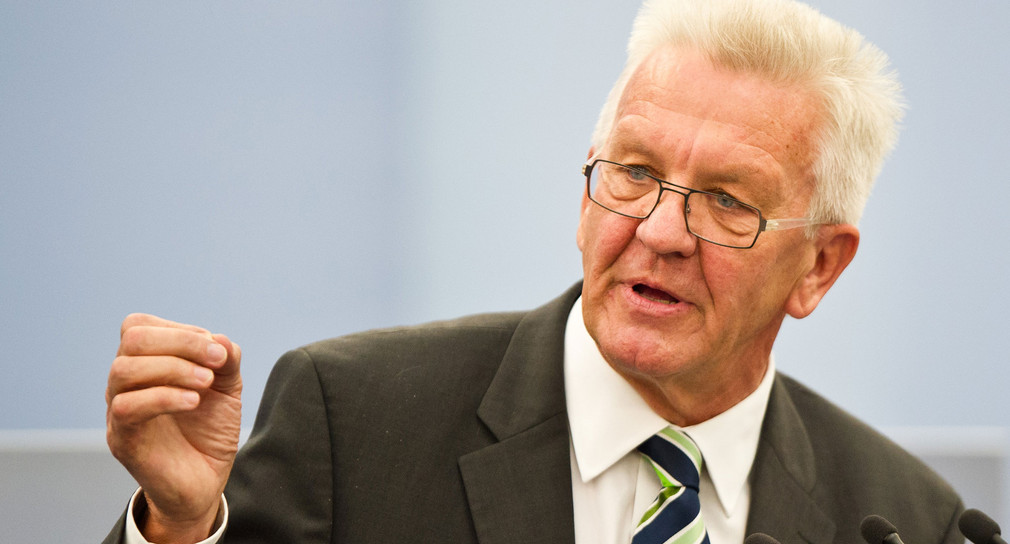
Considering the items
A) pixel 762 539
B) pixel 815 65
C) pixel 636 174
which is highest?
pixel 815 65

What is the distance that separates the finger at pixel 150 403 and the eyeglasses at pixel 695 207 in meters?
0.81

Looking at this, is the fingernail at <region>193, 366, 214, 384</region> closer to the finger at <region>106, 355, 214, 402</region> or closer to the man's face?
the finger at <region>106, 355, 214, 402</region>

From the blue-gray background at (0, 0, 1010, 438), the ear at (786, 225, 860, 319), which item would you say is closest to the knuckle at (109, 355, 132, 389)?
the ear at (786, 225, 860, 319)

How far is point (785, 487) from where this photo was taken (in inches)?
69.8

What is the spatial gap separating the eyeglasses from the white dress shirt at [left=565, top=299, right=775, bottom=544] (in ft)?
0.99

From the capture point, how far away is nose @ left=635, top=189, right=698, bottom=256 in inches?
60.5

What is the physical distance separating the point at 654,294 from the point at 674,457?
305 mm

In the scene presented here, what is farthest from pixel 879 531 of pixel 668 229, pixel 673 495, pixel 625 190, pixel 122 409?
pixel 122 409

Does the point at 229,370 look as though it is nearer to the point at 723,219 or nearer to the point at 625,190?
the point at 625,190

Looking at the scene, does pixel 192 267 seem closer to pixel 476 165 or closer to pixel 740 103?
pixel 476 165

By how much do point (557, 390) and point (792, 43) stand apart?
752 millimetres

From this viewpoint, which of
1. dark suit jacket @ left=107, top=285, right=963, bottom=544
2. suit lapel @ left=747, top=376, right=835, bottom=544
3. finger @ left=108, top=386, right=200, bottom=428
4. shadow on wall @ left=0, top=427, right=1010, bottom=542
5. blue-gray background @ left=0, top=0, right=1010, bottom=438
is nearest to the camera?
finger @ left=108, top=386, right=200, bottom=428

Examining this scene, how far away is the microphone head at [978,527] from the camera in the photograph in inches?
46.4

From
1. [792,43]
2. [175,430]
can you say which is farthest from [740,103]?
[175,430]
